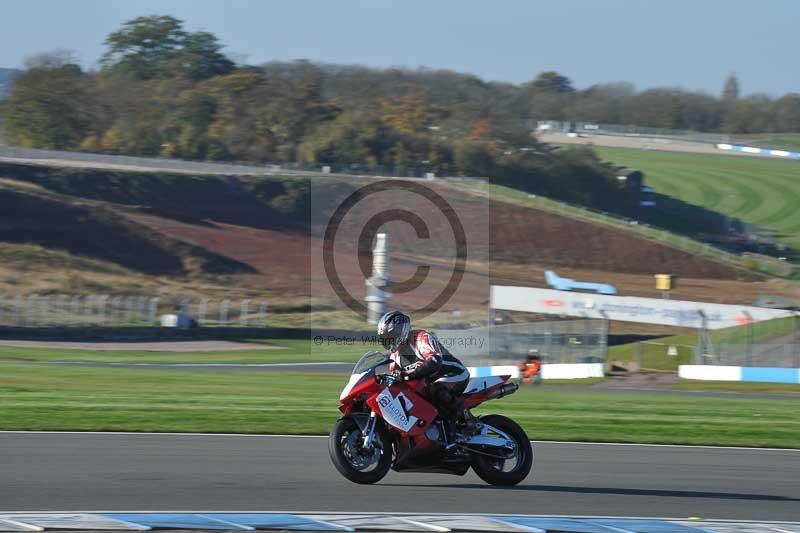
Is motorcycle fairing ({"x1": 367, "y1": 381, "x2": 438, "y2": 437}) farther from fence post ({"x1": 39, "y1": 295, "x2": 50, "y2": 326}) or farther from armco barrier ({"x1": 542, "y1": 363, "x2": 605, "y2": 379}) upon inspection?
fence post ({"x1": 39, "y1": 295, "x2": 50, "y2": 326})

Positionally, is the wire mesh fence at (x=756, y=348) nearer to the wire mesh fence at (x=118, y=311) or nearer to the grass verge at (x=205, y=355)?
the grass verge at (x=205, y=355)

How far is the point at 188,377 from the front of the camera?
31.4 m

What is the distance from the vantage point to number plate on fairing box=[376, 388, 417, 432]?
1044 centimetres

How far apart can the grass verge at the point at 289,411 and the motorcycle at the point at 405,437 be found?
481 centimetres

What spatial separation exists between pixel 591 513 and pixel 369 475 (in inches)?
84.3

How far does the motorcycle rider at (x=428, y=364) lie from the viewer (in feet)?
34.7

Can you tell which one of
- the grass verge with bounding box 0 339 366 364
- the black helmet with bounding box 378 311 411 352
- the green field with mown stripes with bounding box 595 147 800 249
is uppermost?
the green field with mown stripes with bounding box 595 147 800 249

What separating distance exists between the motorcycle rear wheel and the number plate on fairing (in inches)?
33.0

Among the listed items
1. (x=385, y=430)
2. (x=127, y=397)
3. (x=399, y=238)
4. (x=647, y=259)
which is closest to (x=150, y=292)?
(x=399, y=238)

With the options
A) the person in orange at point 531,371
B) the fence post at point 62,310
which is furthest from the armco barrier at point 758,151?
the person in orange at point 531,371

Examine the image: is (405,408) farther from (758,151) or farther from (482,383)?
(758,151)

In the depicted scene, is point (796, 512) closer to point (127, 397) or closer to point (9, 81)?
point (127, 397)

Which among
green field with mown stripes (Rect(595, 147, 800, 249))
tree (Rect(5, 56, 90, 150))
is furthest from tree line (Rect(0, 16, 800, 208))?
green field with mown stripes (Rect(595, 147, 800, 249))

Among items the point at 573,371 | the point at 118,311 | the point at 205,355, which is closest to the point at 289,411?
the point at 573,371
